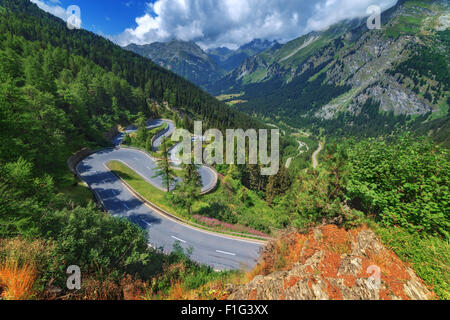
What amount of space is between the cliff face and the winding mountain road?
7.19 meters

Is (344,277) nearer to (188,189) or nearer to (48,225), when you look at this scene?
(48,225)

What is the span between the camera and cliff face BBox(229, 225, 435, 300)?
501 centimetres

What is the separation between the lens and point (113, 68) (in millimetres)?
111000

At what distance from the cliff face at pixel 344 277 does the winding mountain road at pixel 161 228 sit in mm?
7186

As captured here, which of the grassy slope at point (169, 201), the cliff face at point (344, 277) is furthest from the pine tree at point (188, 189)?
the cliff face at point (344, 277)

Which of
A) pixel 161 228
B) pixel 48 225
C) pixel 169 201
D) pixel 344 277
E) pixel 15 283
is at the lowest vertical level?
pixel 161 228

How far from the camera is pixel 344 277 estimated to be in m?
5.66

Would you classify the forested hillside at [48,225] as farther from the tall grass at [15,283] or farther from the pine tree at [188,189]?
the pine tree at [188,189]

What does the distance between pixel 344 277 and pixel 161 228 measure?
846 inches

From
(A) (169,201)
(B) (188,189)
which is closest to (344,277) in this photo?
(B) (188,189)

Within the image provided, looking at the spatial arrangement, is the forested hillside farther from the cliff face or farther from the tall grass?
the cliff face

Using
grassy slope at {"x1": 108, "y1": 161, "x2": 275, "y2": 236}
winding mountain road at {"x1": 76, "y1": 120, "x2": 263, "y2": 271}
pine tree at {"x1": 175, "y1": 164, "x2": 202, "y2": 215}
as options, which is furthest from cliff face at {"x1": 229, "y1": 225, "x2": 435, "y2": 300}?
pine tree at {"x1": 175, "y1": 164, "x2": 202, "y2": 215}

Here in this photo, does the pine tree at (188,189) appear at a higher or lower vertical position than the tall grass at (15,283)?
higher

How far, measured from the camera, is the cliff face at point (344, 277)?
5012 millimetres
